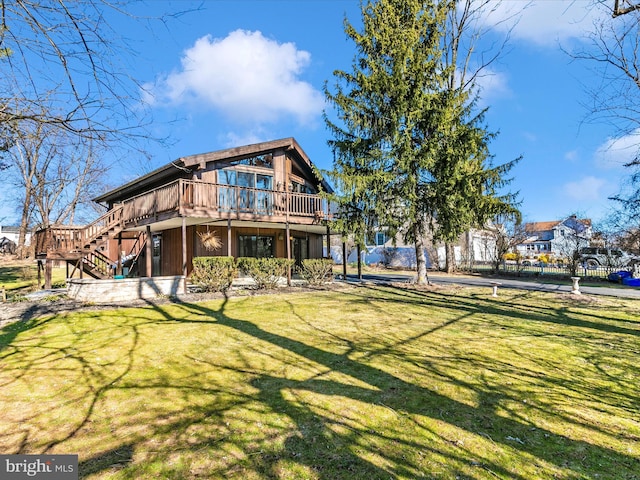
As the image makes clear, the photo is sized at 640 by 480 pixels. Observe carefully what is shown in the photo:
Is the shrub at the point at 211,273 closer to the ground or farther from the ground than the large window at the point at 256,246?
closer to the ground

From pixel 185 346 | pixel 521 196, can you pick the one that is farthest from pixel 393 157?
pixel 185 346

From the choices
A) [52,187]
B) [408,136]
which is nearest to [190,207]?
[408,136]

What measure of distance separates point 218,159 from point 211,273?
5.53m

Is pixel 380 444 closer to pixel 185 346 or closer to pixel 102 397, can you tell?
pixel 102 397

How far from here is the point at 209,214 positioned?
12.3 meters

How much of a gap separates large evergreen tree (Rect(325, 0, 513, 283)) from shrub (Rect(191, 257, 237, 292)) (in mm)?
5096

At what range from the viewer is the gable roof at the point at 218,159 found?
1351 cm

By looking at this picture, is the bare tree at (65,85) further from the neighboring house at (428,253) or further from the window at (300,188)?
the neighboring house at (428,253)

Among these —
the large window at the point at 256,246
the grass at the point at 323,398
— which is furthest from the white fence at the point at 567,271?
the large window at the point at 256,246

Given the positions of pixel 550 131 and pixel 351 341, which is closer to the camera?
pixel 351 341

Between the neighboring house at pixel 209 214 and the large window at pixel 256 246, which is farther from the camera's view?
the large window at pixel 256 246

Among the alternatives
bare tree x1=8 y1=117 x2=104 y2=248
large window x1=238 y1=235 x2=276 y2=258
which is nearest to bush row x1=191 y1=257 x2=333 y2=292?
large window x1=238 y1=235 x2=276 y2=258

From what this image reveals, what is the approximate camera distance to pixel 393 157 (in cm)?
1352

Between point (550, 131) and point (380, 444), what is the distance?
47.6ft
